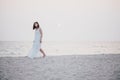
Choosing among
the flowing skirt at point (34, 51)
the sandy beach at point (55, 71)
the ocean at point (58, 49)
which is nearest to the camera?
the sandy beach at point (55, 71)

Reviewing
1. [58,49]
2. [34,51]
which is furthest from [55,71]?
[58,49]

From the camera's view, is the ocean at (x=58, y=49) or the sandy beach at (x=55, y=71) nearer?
the sandy beach at (x=55, y=71)

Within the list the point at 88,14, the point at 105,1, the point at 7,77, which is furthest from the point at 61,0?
the point at 7,77

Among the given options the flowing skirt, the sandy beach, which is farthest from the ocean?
the sandy beach

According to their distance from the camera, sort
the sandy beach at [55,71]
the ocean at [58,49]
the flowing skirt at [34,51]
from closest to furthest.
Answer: the sandy beach at [55,71], the flowing skirt at [34,51], the ocean at [58,49]

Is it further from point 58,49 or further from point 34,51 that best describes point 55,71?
point 58,49

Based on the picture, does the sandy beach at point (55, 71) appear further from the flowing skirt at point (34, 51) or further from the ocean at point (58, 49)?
the ocean at point (58, 49)

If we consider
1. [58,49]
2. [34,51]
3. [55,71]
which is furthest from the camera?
[58,49]

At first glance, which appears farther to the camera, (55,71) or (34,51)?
(34,51)

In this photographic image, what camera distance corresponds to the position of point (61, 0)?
16.6 metres

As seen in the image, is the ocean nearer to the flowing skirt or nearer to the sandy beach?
the flowing skirt

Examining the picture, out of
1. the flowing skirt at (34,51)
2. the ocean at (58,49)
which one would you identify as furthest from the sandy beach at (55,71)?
the ocean at (58,49)

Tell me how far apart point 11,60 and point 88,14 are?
32.0 ft

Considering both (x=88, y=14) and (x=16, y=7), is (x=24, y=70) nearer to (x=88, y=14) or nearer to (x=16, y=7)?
(x=16, y=7)
